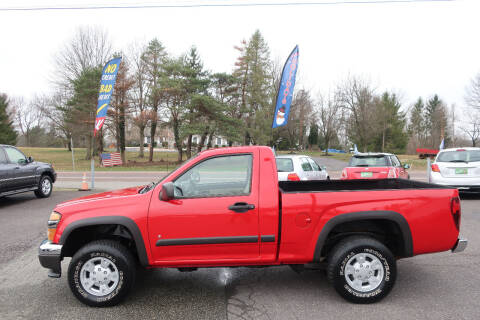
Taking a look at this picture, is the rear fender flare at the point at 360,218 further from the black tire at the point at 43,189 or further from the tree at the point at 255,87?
the tree at the point at 255,87

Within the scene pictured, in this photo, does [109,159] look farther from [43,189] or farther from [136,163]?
[43,189]

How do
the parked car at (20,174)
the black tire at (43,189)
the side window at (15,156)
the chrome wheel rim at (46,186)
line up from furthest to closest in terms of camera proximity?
the chrome wheel rim at (46,186), the black tire at (43,189), the side window at (15,156), the parked car at (20,174)

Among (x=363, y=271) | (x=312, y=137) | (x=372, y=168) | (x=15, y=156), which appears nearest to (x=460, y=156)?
(x=372, y=168)

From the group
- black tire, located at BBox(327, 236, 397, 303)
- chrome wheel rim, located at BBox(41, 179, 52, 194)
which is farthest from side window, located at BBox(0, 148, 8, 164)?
black tire, located at BBox(327, 236, 397, 303)

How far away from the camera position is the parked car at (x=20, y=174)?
9.83 meters

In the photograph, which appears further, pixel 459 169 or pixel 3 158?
pixel 459 169

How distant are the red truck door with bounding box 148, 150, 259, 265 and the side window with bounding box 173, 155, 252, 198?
1.1 inches

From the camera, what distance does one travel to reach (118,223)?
3600mm

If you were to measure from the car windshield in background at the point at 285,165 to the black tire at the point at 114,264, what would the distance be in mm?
6660

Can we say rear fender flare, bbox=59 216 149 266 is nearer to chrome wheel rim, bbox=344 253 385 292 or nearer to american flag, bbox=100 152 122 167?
chrome wheel rim, bbox=344 253 385 292

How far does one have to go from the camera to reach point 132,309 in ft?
11.9

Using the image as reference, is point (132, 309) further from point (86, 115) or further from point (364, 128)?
point (364, 128)

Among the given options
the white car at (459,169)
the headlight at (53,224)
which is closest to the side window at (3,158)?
the headlight at (53,224)

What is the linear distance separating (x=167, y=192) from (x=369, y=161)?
29.4 feet
